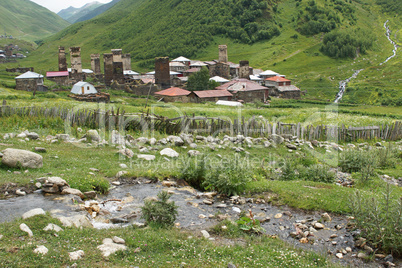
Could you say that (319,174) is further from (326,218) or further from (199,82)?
(199,82)

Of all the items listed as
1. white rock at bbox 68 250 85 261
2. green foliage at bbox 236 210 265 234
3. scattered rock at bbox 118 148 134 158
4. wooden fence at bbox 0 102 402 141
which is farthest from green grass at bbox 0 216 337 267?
wooden fence at bbox 0 102 402 141

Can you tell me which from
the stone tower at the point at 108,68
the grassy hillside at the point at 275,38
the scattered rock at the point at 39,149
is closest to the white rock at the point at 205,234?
the scattered rock at the point at 39,149

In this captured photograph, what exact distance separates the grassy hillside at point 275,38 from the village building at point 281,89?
14.7ft

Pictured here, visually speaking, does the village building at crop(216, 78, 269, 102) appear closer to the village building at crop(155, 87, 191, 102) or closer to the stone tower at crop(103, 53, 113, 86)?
the village building at crop(155, 87, 191, 102)

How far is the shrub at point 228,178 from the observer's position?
10961mm

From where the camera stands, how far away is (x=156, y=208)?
26.4 ft

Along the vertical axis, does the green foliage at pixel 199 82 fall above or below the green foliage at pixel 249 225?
above

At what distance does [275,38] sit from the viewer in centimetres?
10956

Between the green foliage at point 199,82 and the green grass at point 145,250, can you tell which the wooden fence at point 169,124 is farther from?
the green foliage at point 199,82

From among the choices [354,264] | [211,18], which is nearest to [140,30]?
[211,18]

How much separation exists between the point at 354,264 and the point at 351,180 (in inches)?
249

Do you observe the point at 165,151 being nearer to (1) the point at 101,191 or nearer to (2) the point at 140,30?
(1) the point at 101,191

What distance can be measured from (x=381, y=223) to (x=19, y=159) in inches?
398

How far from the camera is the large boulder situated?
34.9 feet
